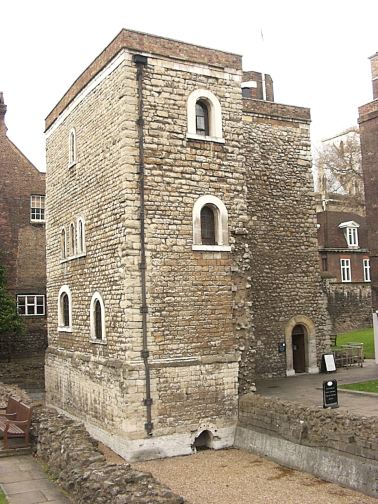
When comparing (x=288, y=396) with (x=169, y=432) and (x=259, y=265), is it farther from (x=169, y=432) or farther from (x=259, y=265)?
(x=259, y=265)

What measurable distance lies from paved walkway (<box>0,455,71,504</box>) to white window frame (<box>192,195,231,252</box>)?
6574 millimetres

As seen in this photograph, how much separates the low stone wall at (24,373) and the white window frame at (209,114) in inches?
580

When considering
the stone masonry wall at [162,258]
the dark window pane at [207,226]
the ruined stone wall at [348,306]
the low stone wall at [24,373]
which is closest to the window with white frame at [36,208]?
the low stone wall at [24,373]

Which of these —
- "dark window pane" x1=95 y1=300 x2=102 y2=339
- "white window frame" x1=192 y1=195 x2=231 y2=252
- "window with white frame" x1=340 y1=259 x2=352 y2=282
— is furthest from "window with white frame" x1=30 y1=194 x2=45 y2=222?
"window with white frame" x1=340 y1=259 x2=352 y2=282

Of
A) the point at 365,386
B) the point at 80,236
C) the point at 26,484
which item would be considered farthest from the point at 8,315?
the point at 365,386

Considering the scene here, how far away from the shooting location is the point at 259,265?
21.0 m

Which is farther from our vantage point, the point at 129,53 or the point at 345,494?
the point at 129,53

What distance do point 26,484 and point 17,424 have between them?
115 inches

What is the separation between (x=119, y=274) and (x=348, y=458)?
22.3ft

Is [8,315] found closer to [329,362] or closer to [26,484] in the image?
[329,362]

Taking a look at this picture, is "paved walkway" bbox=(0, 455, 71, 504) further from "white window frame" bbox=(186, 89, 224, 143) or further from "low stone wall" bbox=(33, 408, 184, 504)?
"white window frame" bbox=(186, 89, 224, 143)

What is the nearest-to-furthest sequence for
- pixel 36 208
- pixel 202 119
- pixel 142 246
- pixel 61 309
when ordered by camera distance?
pixel 142 246 → pixel 202 119 → pixel 61 309 → pixel 36 208

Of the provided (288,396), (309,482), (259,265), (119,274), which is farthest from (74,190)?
(309,482)

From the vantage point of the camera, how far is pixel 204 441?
15.1 meters
